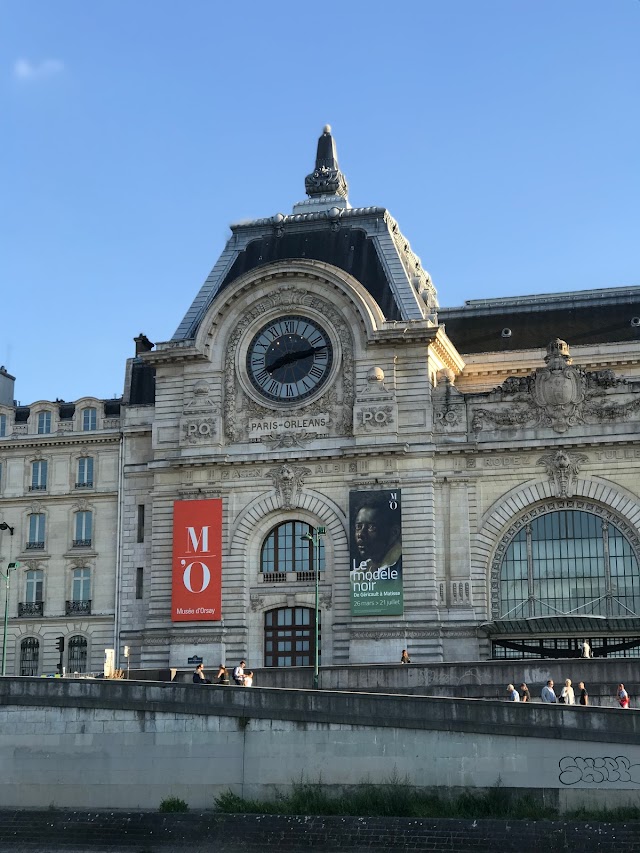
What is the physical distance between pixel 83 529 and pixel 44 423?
5451mm

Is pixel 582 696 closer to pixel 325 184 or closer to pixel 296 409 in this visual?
pixel 296 409

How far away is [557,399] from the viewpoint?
204ft

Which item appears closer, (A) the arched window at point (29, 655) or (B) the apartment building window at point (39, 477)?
(A) the arched window at point (29, 655)

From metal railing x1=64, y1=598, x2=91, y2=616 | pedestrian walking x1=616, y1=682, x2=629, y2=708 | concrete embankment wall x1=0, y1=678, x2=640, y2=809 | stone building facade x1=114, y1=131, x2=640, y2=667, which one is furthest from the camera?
metal railing x1=64, y1=598, x2=91, y2=616

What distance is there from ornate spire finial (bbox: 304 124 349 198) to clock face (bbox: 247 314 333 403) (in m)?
11.8

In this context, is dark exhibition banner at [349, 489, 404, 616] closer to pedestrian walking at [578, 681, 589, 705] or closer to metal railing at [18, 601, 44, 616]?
metal railing at [18, 601, 44, 616]

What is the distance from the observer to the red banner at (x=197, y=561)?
63.7 metres

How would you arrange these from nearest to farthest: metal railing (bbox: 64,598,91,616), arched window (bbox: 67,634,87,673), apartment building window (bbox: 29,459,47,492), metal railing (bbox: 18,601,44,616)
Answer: arched window (bbox: 67,634,87,673)
metal railing (bbox: 64,598,91,616)
metal railing (bbox: 18,601,44,616)
apartment building window (bbox: 29,459,47,492)

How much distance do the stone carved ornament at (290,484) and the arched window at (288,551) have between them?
1037mm

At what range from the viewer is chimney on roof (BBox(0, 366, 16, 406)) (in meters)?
75.3

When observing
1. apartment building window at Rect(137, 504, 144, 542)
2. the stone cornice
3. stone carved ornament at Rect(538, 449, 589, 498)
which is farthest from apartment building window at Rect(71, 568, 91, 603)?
stone carved ornament at Rect(538, 449, 589, 498)

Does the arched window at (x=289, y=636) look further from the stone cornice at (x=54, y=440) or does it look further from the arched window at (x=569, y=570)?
the stone cornice at (x=54, y=440)

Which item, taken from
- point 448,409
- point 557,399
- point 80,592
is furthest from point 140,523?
point 557,399

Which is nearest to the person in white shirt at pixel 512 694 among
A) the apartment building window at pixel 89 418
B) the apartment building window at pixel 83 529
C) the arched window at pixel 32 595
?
the apartment building window at pixel 83 529
